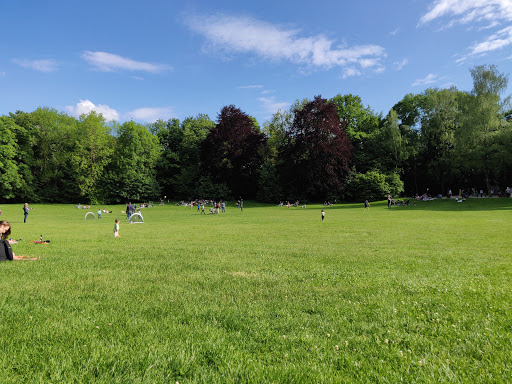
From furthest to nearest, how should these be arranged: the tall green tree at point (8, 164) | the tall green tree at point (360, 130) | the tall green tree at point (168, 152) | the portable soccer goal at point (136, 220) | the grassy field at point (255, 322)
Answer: the tall green tree at point (168, 152) < the tall green tree at point (360, 130) < the tall green tree at point (8, 164) < the portable soccer goal at point (136, 220) < the grassy field at point (255, 322)

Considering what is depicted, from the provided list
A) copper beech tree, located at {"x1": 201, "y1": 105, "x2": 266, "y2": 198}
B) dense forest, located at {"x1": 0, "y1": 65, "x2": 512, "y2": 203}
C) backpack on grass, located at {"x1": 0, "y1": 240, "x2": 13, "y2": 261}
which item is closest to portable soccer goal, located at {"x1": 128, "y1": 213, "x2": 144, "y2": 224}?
backpack on grass, located at {"x1": 0, "y1": 240, "x2": 13, "y2": 261}

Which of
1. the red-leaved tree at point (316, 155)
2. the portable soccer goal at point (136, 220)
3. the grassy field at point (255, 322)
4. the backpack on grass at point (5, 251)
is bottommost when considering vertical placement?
the portable soccer goal at point (136, 220)

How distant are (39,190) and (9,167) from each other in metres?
A: 7.05

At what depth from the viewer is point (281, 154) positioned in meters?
55.7

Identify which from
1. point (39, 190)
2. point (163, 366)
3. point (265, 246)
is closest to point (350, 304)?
point (163, 366)

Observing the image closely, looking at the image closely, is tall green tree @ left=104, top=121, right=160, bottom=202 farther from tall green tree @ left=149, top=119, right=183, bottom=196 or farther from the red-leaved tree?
the red-leaved tree

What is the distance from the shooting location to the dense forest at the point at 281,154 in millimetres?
49844

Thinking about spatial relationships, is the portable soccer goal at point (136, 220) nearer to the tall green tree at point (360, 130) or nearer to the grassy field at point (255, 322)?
the grassy field at point (255, 322)

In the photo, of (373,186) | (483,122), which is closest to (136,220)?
(373,186)

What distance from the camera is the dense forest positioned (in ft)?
164

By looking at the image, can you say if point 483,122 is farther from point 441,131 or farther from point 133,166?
point 133,166

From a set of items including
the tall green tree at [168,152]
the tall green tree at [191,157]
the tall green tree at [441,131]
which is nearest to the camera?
the tall green tree at [441,131]

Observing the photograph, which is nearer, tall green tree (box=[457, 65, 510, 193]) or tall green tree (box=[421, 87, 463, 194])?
tall green tree (box=[457, 65, 510, 193])

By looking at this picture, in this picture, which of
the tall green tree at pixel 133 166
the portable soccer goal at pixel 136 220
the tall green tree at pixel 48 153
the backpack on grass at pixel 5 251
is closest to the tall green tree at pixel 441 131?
the portable soccer goal at pixel 136 220
